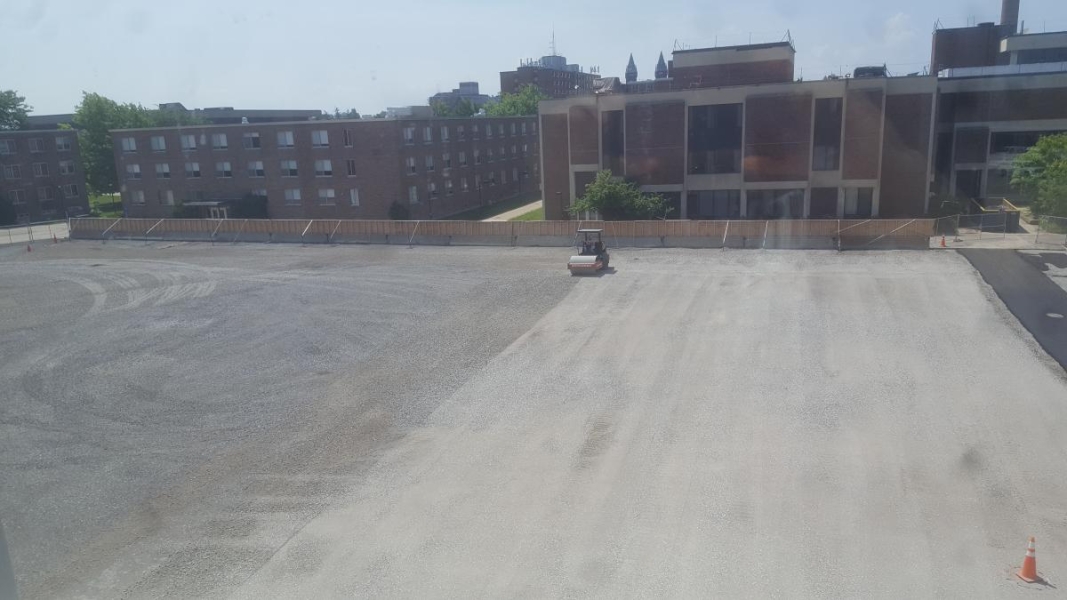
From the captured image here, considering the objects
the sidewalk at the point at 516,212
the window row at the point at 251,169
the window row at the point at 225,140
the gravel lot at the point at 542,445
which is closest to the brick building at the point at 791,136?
the sidewalk at the point at 516,212

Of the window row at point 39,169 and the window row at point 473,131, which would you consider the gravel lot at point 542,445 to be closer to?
the window row at point 473,131

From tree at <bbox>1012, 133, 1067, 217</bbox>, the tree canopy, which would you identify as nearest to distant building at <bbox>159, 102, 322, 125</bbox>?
the tree canopy

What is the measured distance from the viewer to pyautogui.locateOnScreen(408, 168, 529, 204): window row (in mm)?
52531

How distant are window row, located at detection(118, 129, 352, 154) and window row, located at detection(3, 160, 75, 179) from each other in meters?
14.7

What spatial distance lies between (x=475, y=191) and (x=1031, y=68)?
40.2 m

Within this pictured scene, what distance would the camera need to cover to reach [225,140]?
5225 centimetres

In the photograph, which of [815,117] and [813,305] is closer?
[813,305]

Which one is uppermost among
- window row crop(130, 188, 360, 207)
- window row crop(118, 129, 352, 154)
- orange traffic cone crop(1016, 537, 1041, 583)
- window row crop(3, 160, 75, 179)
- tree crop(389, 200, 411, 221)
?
window row crop(118, 129, 352, 154)

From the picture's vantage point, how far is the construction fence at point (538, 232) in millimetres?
32875

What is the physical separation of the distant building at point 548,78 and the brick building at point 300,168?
7533 centimetres

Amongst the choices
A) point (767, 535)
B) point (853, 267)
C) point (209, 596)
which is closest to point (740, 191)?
point (853, 267)

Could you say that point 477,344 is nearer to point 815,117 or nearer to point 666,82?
point 815,117

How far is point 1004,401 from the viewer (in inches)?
610

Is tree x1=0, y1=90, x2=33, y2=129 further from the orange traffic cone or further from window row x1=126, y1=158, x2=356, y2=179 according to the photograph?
the orange traffic cone
